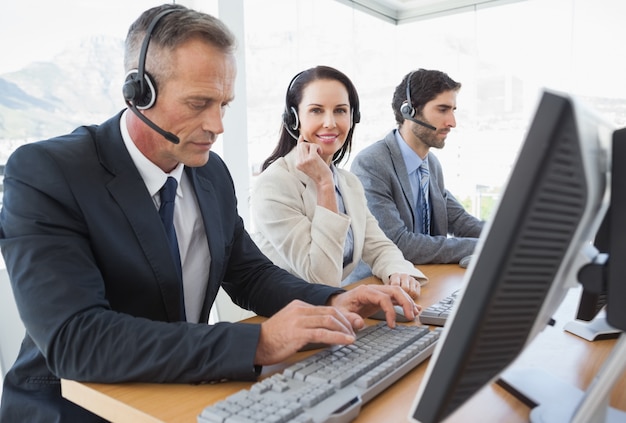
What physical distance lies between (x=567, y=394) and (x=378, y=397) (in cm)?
27

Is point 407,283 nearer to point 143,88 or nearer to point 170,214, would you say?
point 170,214

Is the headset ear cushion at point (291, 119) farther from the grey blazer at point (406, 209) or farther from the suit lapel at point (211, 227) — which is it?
the suit lapel at point (211, 227)

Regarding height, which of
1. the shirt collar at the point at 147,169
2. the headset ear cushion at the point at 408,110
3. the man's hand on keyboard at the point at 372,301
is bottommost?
the man's hand on keyboard at the point at 372,301

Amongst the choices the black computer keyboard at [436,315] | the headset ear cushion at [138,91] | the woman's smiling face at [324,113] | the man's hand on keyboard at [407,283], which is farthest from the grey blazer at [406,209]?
the headset ear cushion at [138,91]

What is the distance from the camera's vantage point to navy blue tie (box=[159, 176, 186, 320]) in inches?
41.8

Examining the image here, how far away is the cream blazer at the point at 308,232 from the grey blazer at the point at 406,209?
0.63ft

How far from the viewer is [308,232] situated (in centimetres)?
157

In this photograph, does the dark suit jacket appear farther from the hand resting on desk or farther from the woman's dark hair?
the woman's dark hair

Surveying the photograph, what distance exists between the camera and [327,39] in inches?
159

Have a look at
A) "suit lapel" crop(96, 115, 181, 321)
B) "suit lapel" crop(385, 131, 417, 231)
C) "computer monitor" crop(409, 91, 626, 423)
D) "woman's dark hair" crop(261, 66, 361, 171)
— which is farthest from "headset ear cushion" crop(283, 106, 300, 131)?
"computer monitor" crop(409, 91, 626, 423)

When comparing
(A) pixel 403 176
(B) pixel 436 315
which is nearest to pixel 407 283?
(B) pixel 436 315

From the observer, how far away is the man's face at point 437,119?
94.2 inches

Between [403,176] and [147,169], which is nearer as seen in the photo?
[147,169]

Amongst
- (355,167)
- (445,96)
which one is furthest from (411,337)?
(445,96)
